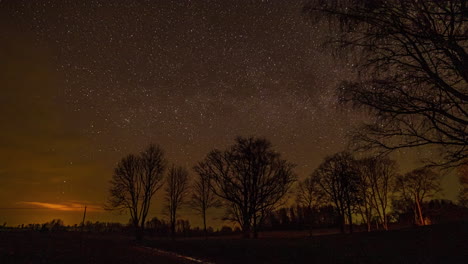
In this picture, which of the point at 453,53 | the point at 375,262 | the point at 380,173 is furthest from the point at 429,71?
the point at 380,173

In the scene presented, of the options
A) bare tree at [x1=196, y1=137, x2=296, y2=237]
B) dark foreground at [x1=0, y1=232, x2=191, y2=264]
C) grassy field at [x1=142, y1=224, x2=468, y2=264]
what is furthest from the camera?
bare tree at [x1=196, y1=137, x2=296, y2=237]

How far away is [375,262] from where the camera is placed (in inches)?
469

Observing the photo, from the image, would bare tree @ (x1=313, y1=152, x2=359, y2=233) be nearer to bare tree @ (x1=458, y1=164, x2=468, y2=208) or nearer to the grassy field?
bare tree @ (x1=458, y1=164, x2=468, y2=208)

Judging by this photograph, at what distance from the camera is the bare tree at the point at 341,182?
45.9 metres

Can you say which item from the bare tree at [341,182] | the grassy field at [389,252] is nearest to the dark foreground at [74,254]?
the grassy field at [389,252]

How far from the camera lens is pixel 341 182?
46.1 meters

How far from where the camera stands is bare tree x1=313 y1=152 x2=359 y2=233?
1806 inches

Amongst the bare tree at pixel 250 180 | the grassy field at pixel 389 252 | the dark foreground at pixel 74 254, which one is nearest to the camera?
the grassy field at pixel 389 252

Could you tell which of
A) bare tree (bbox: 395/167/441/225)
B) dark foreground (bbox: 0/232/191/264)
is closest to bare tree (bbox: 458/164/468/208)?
bare tree (bbox: 395/167/441/225)

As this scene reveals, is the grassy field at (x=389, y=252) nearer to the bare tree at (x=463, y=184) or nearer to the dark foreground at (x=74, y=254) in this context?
the dark foreground at (x=74, y=254)

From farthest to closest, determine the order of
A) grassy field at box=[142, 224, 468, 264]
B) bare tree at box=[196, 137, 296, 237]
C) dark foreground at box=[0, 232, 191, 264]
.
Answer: bare tree at box=[196, 137, 296, 237], dark foreground at box=[0, 232, 191, 264], grassy field at box=[142, 224, 468, 264]

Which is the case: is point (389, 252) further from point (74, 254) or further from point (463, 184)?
point (463, 184)

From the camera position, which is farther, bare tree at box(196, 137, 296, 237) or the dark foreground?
bare tree at box(196, 137, 296, 237)

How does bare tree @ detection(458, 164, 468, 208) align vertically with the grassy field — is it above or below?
above
